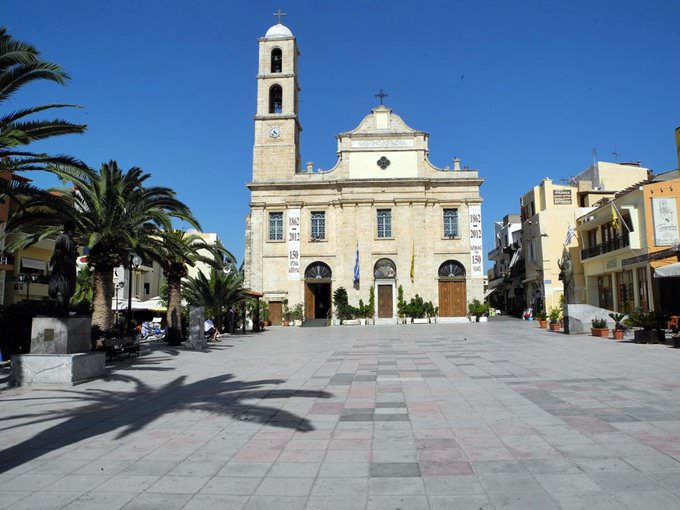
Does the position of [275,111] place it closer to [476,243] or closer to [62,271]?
[476,243]

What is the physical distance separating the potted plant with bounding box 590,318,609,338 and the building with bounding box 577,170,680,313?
3.54 meters

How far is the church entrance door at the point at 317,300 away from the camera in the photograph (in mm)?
40125

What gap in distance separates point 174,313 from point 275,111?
2581 cm

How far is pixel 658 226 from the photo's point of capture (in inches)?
1017

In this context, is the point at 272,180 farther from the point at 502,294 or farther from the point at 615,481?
the point at 615,481

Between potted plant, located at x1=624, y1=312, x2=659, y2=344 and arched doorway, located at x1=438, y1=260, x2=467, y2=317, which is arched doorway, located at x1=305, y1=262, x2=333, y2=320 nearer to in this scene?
arched doorway, located at x1=438, y1=260, x2=467, y2=317

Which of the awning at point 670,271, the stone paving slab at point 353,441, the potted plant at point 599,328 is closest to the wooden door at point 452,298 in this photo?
the potted plant at point 599,328

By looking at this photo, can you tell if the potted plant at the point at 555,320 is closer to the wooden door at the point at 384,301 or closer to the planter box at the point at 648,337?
the planter box at the point at 648,337

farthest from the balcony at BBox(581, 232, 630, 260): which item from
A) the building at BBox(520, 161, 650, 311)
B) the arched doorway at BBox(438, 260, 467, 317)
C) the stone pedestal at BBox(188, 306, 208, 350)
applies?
the stone pedestal at BBox(188, 306, 208, 350)

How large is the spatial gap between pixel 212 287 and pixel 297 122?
2122 cm

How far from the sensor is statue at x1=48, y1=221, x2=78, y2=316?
9945mm

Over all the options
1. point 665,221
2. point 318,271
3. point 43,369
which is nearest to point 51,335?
point 43,369

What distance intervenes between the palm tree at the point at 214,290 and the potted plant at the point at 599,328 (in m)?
15.8

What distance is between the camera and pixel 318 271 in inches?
1594
